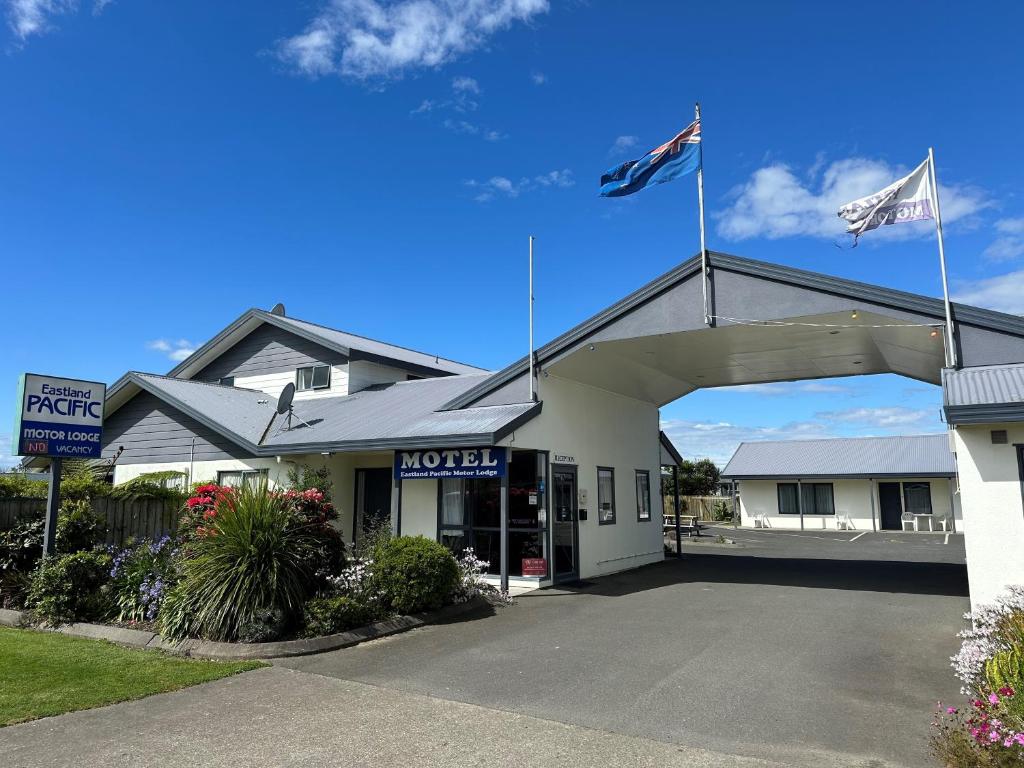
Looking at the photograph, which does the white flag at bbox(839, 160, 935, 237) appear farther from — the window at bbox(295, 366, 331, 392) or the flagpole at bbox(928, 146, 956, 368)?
the window at bbox(295, 366, 331, 392)

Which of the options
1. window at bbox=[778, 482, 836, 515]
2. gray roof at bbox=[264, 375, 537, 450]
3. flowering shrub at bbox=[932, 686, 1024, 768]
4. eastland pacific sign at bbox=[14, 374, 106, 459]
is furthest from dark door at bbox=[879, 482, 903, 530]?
eastland pacific sign at bbox=[14, 374, 106, 459]

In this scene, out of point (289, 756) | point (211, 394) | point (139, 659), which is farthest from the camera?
point (211, 394)

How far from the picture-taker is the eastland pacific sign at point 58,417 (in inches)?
438

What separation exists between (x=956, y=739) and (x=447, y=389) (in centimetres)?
1444

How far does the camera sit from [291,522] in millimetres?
10273

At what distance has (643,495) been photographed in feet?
61.9

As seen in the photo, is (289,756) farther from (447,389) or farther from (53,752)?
(447,389)

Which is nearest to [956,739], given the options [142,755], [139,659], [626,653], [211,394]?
[626,653]

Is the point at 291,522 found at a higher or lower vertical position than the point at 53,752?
higher

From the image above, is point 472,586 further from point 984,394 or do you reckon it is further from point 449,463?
point 984,394

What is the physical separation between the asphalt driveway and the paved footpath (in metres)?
0.36

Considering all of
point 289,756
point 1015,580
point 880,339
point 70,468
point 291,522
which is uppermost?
point 880,339

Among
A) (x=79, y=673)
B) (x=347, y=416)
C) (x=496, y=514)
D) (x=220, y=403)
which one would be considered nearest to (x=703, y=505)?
(x=347, y=416)

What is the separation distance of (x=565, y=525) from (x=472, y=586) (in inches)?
129
